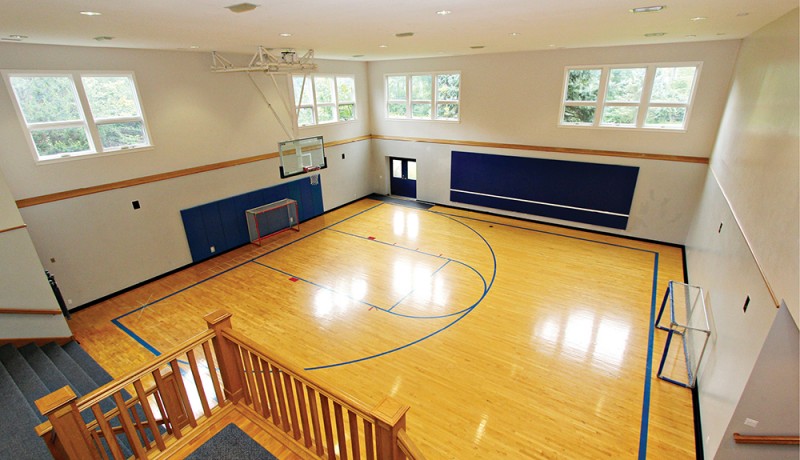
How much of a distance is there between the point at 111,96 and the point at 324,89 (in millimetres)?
5082

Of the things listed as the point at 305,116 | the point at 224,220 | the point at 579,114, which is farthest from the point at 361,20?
the point at 579,114

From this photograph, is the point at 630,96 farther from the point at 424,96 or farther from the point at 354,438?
the point at 354,438

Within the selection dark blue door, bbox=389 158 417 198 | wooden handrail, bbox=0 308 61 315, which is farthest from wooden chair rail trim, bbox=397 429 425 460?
dark blue door, bbox=389 158 417 198

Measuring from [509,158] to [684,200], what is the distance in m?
3.90

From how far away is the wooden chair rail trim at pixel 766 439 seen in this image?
8.58ft

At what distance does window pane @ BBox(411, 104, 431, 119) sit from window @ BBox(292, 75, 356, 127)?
1841 millimetres

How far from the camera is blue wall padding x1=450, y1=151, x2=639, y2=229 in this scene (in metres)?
8.53

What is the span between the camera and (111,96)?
6.34 metres

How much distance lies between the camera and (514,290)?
659cm

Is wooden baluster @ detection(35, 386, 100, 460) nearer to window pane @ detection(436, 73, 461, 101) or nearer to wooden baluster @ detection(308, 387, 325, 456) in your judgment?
wooden baluster @ detection(308, 387, 325, 456)

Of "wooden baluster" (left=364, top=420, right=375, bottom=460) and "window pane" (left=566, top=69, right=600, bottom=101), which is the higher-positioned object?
"window pane" (left=566, top=69, right=600, bottom=101)

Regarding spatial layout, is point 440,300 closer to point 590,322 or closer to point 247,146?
point 590,322

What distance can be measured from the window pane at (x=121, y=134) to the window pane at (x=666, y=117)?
10207 millimetres

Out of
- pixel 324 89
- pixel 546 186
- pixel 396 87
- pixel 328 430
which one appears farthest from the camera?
pixel 396 87
